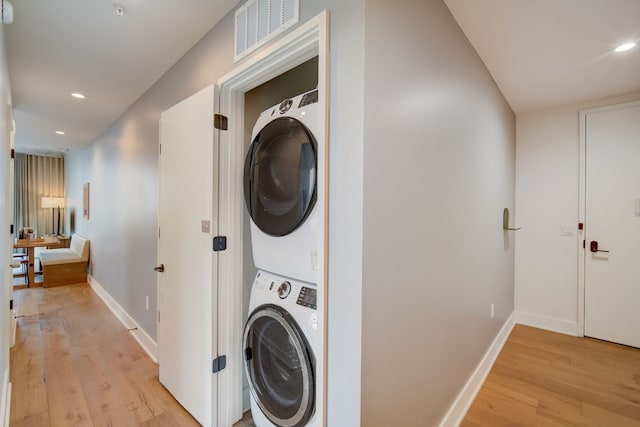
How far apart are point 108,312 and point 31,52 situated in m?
2.88

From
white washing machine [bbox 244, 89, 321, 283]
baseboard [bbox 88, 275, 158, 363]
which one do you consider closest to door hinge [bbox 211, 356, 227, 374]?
white washing machine [bbox 244, 89, 321, 283]

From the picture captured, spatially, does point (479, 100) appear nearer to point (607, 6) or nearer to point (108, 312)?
point (607, 6)

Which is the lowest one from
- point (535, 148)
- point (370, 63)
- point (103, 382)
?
point (103, 382)

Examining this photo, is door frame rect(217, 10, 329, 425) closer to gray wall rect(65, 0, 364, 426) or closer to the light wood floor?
gray wall rect(65, 0, 364, 426)

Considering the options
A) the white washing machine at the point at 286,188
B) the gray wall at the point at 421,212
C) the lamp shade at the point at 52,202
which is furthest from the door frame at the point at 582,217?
the lamp shade at the point at 52,202

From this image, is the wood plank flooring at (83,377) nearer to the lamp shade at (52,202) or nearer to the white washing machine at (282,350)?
the white washing machine at (282,350)

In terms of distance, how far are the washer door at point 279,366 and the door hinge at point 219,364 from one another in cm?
19

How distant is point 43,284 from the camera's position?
445 cm

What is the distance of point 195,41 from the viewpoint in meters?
1.85

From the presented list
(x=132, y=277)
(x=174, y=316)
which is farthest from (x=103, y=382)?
(x=132, y=277)

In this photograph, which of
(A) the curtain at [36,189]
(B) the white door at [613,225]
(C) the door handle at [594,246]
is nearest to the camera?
(B) the white door at [613,225]

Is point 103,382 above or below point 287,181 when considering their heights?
below

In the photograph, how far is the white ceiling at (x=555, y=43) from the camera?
1.51 meters

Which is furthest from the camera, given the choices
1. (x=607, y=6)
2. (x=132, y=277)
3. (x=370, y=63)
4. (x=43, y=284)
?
(x=43, y=284)
